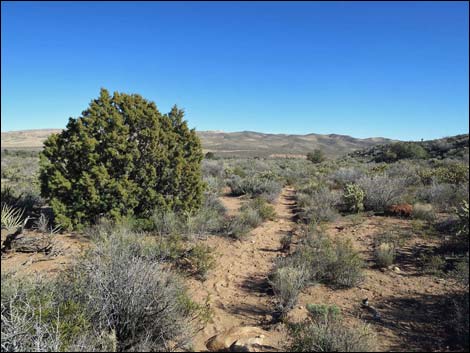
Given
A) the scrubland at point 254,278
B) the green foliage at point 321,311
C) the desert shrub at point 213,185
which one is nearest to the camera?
the scrubland at point 254,278

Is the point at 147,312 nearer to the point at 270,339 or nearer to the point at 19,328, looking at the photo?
the point at 19,328

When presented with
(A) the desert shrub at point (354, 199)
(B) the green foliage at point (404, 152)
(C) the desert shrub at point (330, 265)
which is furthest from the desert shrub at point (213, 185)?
(B) the green foliage at point (404, 152)

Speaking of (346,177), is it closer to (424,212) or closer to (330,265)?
→ (424,212)

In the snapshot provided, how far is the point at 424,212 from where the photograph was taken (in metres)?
8.88

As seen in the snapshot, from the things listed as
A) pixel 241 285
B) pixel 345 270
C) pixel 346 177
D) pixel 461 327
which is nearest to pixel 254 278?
pixel 241 285

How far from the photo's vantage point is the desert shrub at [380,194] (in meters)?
10.2

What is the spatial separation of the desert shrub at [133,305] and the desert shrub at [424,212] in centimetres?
789

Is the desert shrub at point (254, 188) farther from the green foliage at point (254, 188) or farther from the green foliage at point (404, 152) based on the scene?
the green foliage at point (404, 152)

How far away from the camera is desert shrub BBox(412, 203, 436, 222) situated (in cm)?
863

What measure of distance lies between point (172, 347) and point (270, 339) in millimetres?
1255

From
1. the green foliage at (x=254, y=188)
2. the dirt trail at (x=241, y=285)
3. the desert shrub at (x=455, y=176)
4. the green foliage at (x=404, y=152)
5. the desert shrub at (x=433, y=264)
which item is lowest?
the dirt trail at (x=241, y=285)

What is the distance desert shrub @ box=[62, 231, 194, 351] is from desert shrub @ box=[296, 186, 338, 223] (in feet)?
20.3

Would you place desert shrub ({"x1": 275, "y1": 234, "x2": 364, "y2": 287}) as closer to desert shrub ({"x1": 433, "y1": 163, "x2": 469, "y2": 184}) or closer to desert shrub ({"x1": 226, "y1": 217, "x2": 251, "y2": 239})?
desert shrub ({"x1": 226, "y1": 217, "x2": 251, "y2": 239})

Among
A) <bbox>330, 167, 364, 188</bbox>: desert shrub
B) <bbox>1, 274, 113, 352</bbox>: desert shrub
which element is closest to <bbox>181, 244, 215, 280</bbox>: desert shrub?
<bbox>1, 274, 113, 352</bbox>: desert shrub
